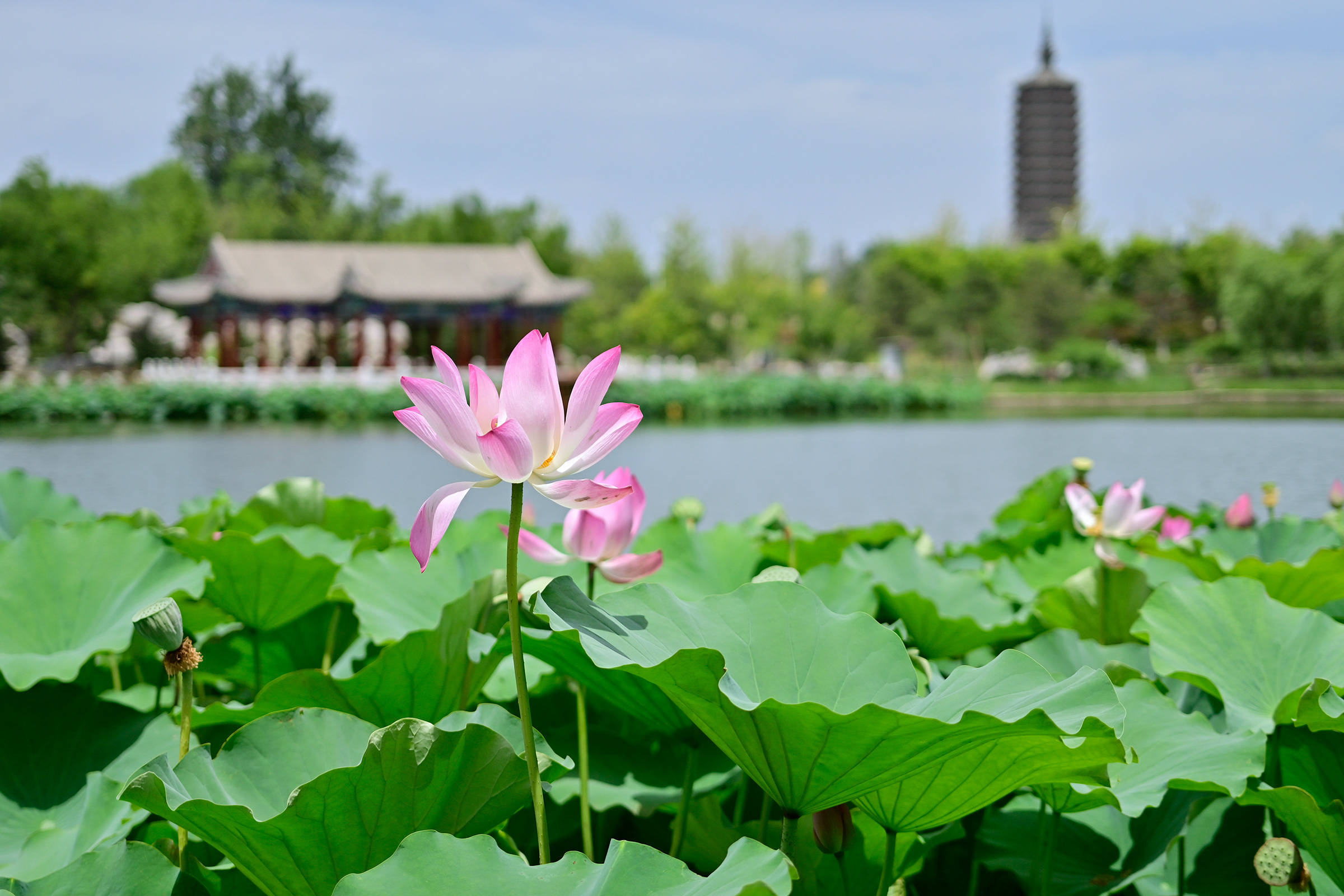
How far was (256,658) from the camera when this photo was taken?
4.79 feet

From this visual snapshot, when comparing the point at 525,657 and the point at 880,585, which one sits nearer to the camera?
the point at 525,657

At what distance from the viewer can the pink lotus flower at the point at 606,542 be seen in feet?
3.67

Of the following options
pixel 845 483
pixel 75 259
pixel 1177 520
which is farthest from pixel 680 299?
pixel 1177 520

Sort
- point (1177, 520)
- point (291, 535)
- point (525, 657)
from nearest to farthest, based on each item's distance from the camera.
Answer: point (525, 657) → point (291, 535) → point (1177, 520)

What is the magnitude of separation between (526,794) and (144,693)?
81 centimetres

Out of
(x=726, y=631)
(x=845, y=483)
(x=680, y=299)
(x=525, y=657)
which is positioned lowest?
(x=845, y=483)

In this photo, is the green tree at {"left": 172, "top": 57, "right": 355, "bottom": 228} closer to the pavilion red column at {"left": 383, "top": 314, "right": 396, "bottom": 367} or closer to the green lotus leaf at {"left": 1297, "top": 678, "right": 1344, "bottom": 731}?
the pavilion red column at {"left": 383, "top": 314, "right": 396, "bottom": 367}

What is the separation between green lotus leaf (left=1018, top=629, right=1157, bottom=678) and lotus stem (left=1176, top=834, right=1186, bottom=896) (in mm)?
232

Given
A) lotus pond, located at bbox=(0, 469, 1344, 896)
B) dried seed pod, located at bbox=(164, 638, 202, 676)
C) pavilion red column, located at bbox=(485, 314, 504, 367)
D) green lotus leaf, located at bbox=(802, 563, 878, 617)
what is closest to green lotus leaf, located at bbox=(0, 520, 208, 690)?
lotus pond, located at bbox=(0, 469, 1344, 896)

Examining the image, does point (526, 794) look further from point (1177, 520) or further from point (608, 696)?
point (1177, 520)

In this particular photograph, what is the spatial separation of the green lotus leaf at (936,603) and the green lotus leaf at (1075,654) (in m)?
0.13

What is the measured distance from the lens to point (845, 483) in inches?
297

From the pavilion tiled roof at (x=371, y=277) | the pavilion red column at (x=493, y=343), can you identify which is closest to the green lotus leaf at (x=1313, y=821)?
the pavilion tiled roof at (x=371, y=277)

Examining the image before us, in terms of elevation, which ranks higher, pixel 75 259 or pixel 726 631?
pixel 75 259
